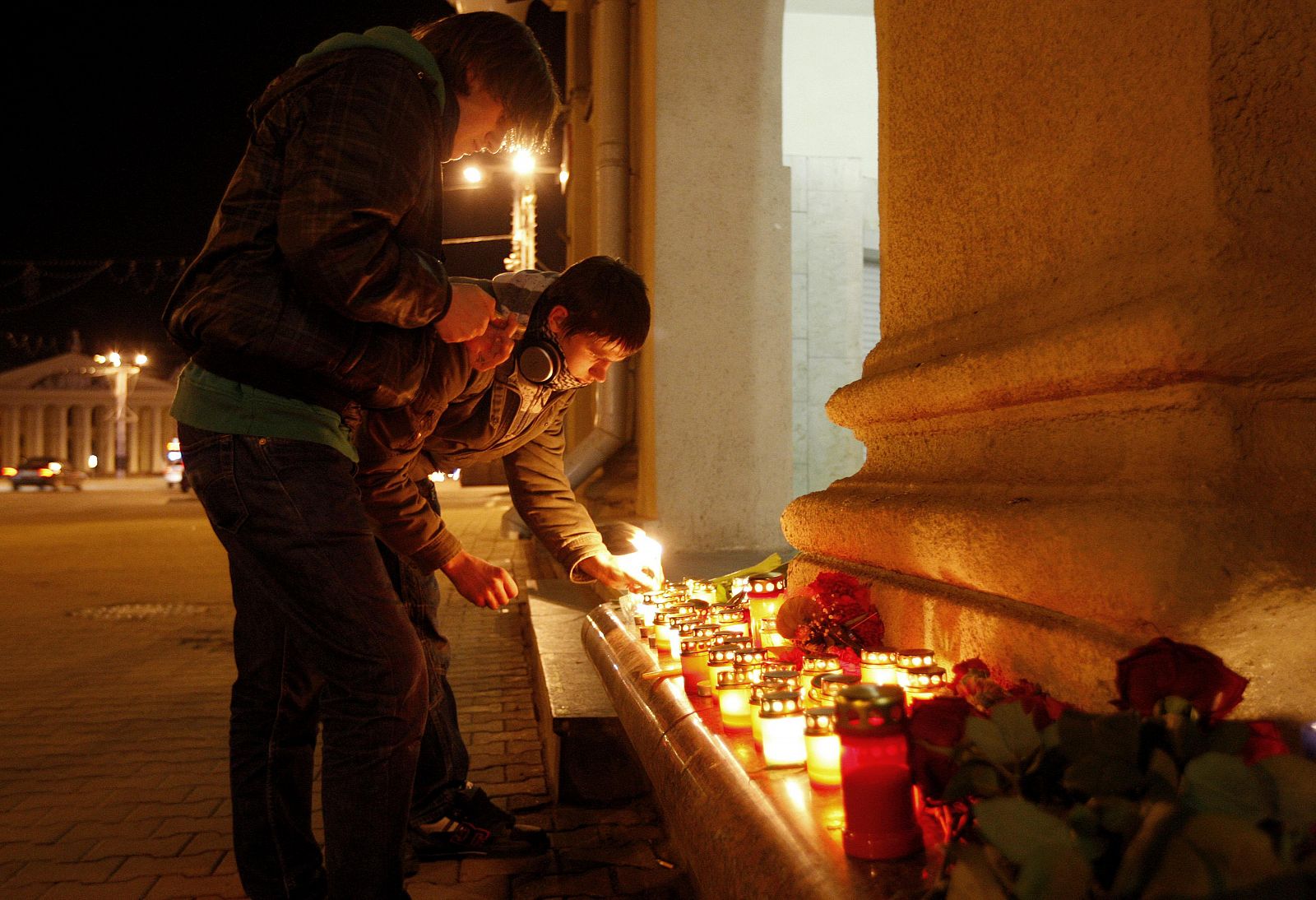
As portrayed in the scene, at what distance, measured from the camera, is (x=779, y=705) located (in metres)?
1.76

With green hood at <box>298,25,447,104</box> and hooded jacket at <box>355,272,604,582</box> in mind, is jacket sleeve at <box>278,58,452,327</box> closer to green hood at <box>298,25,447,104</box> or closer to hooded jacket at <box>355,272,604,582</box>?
green hood at <box>298,25,447,104</box>

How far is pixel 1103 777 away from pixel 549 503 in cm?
222

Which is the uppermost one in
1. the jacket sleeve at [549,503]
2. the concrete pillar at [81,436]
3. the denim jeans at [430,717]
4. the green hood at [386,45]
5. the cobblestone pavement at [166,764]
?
the concrete pillar at [81,436]

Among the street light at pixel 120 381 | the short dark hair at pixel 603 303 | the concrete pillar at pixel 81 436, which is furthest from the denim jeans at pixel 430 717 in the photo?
the concrete pillar at pixel 81 436

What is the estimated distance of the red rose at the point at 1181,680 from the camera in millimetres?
1199

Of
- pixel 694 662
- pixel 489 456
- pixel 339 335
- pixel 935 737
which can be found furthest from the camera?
pixel 489 456

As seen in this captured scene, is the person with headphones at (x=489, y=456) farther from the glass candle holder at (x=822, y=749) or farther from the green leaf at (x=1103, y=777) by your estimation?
the green leaf at (x=1103, y=777)

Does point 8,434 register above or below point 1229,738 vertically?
above

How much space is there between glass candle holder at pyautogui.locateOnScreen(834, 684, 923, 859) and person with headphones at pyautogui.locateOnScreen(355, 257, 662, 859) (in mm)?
1229

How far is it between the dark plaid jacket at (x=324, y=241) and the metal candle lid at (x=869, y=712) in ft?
3.46

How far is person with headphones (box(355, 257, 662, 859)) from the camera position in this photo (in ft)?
7.79

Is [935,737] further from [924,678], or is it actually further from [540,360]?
[540,360]

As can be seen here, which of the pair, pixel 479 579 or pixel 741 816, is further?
pixel 479 579

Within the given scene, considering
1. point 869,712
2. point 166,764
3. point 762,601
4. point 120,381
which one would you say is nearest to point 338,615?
point 869,712
